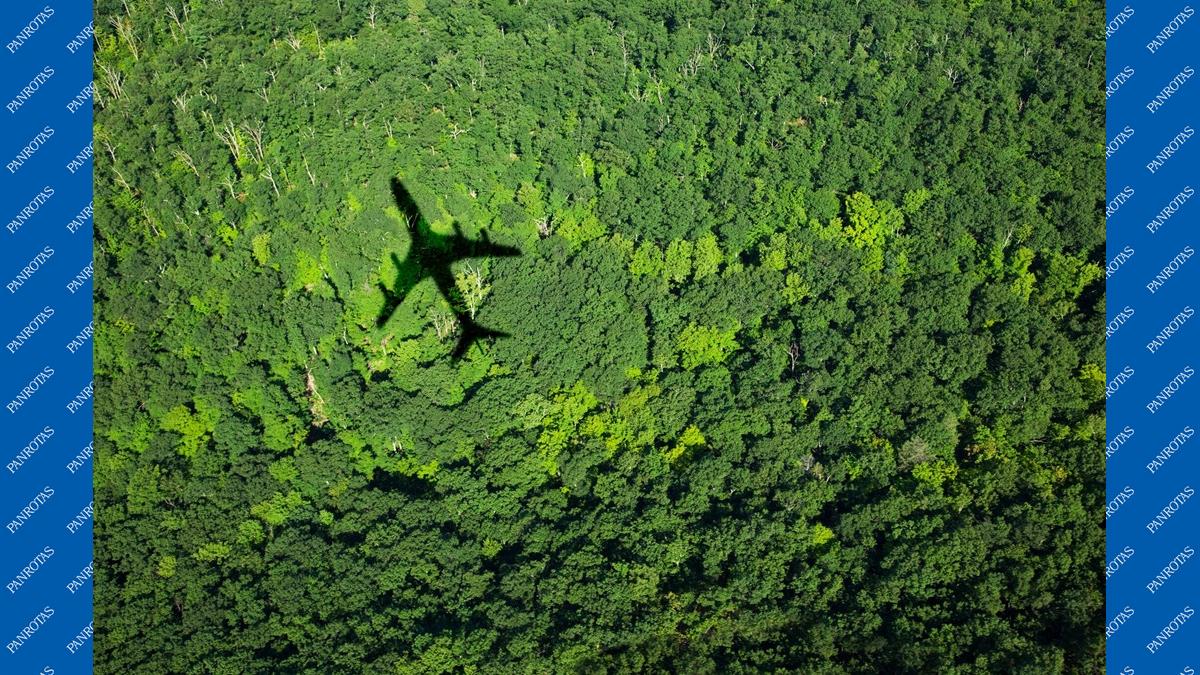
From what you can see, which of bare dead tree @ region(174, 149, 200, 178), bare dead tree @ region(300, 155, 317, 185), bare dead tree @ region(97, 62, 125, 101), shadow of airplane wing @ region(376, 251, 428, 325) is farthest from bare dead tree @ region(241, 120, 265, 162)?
shadow of airplane wing @ region(376, 251, 428, 325)

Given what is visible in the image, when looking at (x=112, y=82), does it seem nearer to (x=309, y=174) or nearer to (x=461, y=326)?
(x=309, y=174)

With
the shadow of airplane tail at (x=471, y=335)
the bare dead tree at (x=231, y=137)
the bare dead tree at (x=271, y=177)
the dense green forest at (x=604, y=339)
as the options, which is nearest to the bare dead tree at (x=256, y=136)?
the dense green forest at (x=604, y=339)

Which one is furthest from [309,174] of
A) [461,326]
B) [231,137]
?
[461,326]

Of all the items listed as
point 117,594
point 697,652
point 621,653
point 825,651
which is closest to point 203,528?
point 117,594

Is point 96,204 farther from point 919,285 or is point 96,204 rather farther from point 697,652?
point 919,285

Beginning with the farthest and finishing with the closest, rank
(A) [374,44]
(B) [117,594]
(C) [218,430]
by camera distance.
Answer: (A) [374,44], (C) [218,430], (B) [117,594]

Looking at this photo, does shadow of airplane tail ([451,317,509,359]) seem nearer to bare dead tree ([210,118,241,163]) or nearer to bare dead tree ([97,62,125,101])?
bare dead tree ([210,118,241,163])
